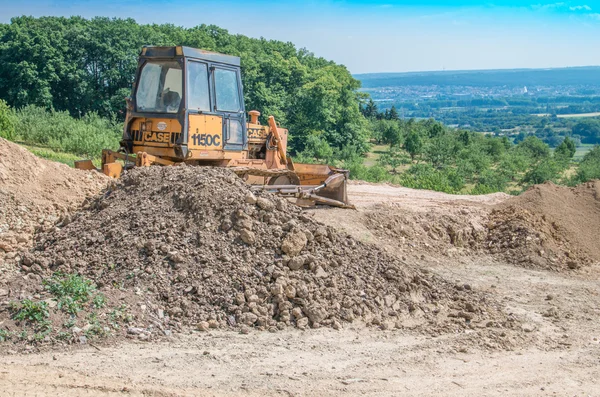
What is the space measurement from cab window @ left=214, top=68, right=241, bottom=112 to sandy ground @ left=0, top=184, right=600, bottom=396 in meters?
5.29

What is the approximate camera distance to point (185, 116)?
35.1ft

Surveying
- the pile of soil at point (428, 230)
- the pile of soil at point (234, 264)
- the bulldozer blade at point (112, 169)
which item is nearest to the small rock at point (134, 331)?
the pile of soil at point (234, 264)

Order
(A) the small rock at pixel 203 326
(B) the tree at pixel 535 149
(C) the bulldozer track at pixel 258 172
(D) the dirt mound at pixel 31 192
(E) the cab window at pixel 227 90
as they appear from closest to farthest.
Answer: (A) the small rock at pixel 203 326 → (D) the dirt mound at pixel 31 192 → (E) the cab window at pixel 227 90 → (C) the bulldozer track at pixel 258 172 → (B) the tree at pixel 535 149

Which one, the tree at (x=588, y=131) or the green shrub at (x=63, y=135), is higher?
the green shrub at (x=63, y=135)

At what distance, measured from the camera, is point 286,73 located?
46969 millimetres

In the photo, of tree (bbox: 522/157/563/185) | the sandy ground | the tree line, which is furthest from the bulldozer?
the tree line

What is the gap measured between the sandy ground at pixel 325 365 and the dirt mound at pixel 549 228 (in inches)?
137

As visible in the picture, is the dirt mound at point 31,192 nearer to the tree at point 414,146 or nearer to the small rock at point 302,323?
the small rock at point 302,323

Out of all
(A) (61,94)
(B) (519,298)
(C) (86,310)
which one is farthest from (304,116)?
(C) (86,310)

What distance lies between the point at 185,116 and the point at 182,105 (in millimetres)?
178

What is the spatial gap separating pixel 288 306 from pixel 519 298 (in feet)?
13.1

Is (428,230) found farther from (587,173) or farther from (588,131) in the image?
(588,131)

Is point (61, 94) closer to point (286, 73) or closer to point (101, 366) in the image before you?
point (286, 73)

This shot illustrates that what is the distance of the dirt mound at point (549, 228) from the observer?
12297mm
